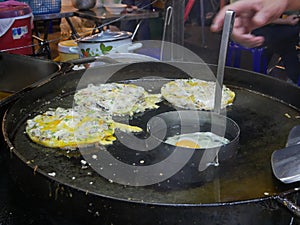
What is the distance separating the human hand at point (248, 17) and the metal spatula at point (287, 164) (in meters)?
0.48

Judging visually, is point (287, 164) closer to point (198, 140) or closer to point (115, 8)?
point (198, 140)

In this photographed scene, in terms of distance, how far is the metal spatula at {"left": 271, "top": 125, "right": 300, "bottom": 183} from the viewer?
3.95ft

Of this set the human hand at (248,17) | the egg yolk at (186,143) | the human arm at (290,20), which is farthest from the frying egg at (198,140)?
the human arm at (290,20)

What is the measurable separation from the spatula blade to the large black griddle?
5 cm

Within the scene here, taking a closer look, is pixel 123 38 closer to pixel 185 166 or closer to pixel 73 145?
pixel 73 145

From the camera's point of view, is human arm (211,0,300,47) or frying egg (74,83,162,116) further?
frying egg (74,83,162,116)

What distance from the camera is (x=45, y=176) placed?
41.9 inches

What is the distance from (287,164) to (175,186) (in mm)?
395

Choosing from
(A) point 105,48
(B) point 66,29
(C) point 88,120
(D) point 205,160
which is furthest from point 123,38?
(B) point 66,29

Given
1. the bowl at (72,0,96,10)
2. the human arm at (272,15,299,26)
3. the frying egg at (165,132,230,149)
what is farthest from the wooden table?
the frying egg at (165,132,230,149)

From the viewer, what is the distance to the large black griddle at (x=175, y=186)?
3.22 feet

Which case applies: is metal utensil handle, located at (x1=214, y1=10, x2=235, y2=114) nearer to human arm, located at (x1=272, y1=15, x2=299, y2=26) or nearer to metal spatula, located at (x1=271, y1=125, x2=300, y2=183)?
metal spatula, located at (x1=271, y1=125, x2=300, y2=183)

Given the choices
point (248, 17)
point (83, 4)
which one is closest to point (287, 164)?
point (248, 17)

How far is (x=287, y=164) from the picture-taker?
1261mm
